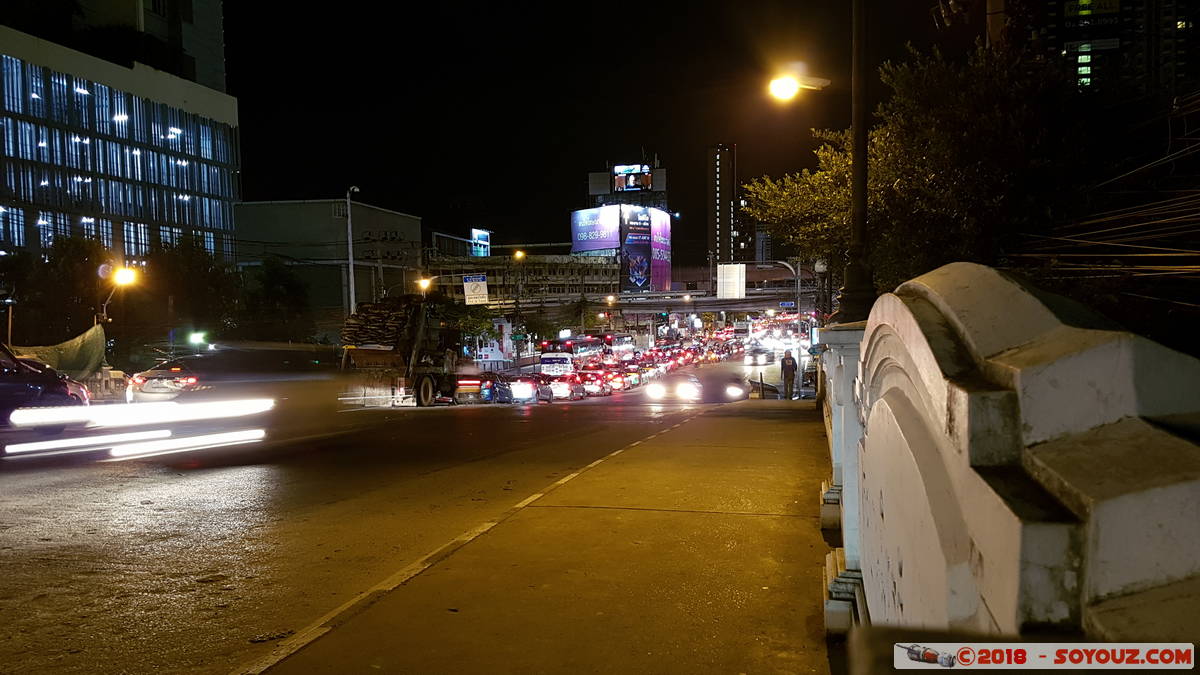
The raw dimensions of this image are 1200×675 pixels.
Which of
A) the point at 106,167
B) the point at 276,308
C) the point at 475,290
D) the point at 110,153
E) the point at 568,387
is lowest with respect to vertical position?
the point at 568,387

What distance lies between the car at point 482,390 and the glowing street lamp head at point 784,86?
21.9 meters

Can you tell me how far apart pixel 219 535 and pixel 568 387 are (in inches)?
1045

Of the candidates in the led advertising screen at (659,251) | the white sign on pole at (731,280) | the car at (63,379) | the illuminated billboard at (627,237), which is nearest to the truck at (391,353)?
the car at (63,379)

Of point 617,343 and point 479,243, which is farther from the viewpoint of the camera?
point 479,243

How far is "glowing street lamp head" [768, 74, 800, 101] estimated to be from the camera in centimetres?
887

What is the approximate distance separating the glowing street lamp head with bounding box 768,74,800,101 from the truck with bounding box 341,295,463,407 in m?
19.7

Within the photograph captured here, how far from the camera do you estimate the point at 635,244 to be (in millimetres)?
112250

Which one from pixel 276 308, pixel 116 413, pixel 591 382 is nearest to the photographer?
pixel 116 413

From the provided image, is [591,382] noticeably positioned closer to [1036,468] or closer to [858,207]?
[858,207]

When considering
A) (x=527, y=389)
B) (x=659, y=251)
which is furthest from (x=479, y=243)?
(x=527, y=389)

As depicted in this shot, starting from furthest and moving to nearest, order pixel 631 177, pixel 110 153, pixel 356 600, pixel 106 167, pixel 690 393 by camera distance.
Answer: pixel 631 177 → pixel 110 153 → pixel 106 167 → pixel 690 393 → pixel 356 600

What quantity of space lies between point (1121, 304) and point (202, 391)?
26703 mm

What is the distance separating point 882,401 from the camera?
267cm

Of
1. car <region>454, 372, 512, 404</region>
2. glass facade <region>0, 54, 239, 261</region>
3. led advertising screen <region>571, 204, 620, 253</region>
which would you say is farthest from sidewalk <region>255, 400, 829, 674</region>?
led advertising screen <region>571, 204, 620, 253</region>
